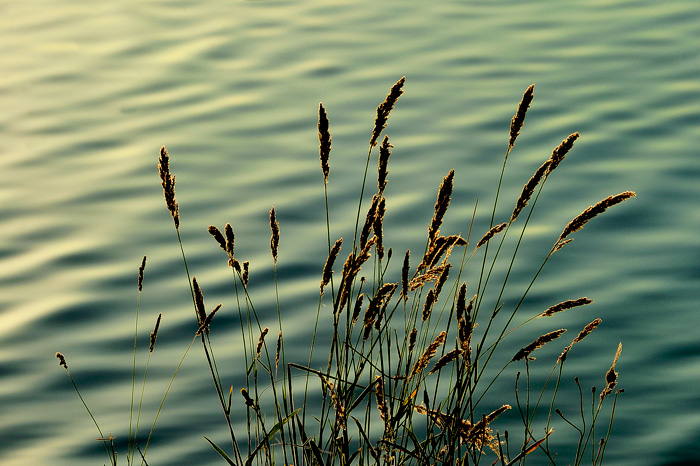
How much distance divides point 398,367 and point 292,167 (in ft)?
10.2

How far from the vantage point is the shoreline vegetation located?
166cm

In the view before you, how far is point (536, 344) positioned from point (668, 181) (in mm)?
3172

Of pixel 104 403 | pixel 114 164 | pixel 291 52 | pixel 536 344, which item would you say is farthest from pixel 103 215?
pixel 536 344

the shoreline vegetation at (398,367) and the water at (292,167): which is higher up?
the water at (292,167)

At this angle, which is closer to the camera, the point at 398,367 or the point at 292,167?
the point at 398,367

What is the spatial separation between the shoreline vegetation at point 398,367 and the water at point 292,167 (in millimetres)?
106

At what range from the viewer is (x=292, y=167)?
4.89m

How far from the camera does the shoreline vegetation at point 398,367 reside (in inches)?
65.5

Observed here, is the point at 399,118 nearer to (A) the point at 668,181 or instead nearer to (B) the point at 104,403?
(A) the point at 668,181

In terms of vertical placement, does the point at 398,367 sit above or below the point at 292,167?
below

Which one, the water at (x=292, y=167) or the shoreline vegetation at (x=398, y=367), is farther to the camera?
the water at (x=292, y=167)

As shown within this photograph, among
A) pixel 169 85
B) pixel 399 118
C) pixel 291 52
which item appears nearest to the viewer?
pixel 399 118

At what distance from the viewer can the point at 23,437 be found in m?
2.96

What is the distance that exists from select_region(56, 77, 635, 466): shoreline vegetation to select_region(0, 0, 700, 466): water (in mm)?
106
